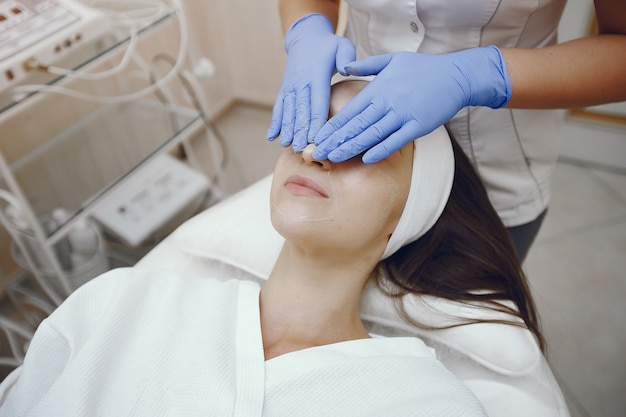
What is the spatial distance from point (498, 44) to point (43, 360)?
40.9 inches

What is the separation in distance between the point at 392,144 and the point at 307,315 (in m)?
0.36

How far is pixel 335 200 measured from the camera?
83 cm

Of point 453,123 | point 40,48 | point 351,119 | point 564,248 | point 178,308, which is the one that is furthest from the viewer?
point 564,248

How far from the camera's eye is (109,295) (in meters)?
0.95

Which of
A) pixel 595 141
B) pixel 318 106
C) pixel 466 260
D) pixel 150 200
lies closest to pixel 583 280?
pixel 595 141

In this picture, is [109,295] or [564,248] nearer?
[109,295]

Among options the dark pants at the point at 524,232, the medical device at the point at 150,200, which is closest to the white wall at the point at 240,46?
the medical device at the point at 150,200

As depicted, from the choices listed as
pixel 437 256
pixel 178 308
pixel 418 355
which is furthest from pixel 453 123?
pixel 178 308

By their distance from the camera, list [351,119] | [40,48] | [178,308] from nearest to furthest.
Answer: [351,119] → [178,308] → [40,48]

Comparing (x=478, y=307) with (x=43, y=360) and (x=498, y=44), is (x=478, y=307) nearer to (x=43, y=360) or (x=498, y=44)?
(x=498, y=44)

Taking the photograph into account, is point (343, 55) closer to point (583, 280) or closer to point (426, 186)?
point (426, 186)

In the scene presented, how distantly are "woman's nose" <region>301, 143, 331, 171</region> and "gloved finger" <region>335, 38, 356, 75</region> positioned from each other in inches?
6.4

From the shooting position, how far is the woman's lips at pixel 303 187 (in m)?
0.84

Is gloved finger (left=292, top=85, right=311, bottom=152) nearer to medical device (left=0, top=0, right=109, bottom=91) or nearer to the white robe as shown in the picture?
the white robe
